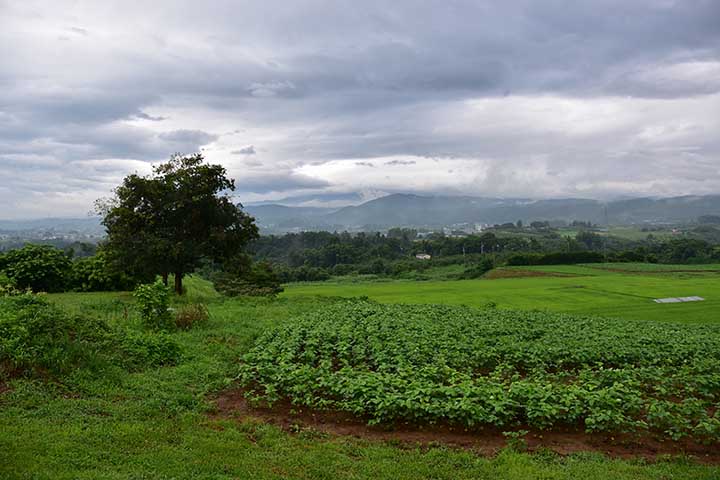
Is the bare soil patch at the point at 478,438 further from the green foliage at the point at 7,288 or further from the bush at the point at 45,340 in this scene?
the green foliage at the point at 7,288

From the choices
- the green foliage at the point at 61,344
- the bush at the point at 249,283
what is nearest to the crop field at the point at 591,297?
the bush at the point at 249,283

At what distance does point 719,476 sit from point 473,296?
32348 millimetres

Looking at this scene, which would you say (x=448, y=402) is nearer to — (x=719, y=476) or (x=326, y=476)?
(x=326, y=476)

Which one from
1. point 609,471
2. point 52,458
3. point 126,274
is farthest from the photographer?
point 126,274

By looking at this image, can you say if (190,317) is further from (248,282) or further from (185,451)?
(248,282)

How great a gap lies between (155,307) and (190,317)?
127 cm

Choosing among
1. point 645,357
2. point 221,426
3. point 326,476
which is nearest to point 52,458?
point 221,426

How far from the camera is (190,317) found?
1608 centimetres

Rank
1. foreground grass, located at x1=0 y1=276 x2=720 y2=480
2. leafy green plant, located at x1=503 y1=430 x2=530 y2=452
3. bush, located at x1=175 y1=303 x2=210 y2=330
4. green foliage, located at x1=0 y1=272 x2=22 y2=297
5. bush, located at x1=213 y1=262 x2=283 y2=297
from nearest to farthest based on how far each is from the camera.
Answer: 1. foreground grass, located at x1=0 y1=276 x2=720 y2=480
2. leafy green plant, located at x1=503 y1=430 x2=530 y2=452
3. bush, located at x1=175 y1=303 x2=210 y2=330
4. green foliage, located at x1=0 y1=272 x2=22 y2=297
5. bush, located at x1=213 y1=262 x2=283 y2=297

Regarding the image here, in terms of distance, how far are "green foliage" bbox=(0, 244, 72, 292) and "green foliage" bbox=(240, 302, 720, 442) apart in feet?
51.9

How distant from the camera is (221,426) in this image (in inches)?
313

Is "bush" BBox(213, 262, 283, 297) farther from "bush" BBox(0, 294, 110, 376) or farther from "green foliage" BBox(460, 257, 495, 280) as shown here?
"green foliage" BBox(460, 257, 495, 280)

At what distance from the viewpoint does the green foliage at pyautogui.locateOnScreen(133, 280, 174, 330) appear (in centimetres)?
1495

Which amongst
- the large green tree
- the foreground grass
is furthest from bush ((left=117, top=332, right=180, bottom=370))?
the large green tree
